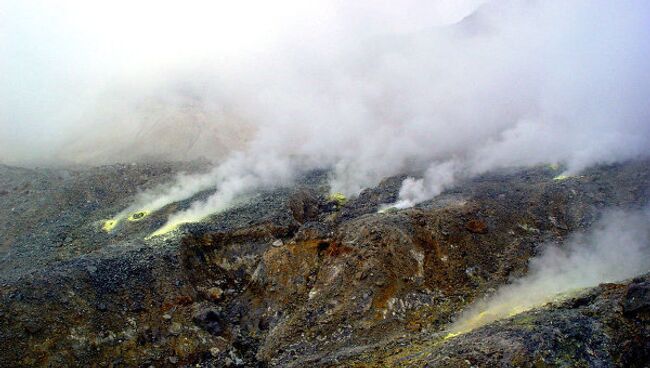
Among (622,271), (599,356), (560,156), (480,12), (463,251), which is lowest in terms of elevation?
(599,356)

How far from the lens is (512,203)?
72.4 ft

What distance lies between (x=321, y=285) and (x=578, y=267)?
939 cm

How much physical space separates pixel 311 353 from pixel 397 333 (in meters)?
2.91

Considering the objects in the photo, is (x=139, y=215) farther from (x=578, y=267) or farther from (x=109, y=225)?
(x=578, y=267)

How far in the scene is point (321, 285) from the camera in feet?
60.6

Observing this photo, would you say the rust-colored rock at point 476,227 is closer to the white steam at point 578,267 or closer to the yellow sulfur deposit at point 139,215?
the white steam at point 578,267

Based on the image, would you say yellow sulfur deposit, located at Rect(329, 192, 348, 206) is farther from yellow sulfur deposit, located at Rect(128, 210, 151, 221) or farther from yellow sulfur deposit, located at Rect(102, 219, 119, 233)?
yellow sulfur deposit, located at Rect(102, 219, 119, 233)

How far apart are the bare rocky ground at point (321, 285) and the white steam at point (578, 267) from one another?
0.65m

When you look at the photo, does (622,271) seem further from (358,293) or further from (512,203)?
(358,293)

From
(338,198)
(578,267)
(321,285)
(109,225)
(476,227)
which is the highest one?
(109,225)

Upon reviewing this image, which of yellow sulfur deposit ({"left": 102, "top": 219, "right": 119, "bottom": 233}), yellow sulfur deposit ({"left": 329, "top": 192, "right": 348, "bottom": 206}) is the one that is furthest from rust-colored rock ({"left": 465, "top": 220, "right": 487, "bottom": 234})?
yellow sulfur deposit ({"left": 102, "top": 219, "right": 119, "bottom": 233})

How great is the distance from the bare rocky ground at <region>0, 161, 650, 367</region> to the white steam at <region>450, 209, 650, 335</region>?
2.12 ft

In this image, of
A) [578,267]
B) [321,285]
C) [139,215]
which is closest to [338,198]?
[321,285]

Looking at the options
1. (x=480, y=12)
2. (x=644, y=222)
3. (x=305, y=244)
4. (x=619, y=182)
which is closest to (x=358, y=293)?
(x=305, y=244)
